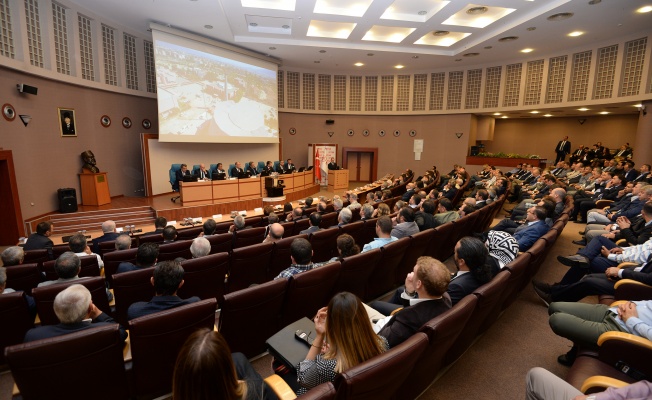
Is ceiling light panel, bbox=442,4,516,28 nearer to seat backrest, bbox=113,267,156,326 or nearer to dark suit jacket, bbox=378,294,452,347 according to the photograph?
dark suit jacket, bbox=378,294,452,347

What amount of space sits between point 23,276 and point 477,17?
10853 mm

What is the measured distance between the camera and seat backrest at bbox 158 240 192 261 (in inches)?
148

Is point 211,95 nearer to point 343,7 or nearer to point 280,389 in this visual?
point 343,7

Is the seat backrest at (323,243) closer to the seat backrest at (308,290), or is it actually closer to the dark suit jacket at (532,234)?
the seat backrest at (308,290)

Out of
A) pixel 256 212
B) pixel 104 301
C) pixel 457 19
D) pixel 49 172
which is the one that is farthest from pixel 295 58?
pixel 104 301

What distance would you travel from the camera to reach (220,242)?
163 inches

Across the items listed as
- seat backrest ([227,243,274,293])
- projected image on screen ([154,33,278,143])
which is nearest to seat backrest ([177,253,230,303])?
seat backrest ([227,243,274,293])

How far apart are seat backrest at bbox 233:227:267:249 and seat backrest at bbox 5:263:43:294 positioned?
2.02 meters

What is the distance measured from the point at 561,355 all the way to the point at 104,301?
3685 millimetres

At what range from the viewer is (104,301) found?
2.71 meters

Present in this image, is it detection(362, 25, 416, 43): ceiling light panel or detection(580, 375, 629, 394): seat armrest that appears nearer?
detection(580, 375, 629, 394): seat armrest

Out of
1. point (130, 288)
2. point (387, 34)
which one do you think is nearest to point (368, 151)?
point (387, 34)

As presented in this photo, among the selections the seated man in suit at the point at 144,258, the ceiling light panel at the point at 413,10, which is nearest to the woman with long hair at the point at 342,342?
the seated man in suit at the point at 144,258

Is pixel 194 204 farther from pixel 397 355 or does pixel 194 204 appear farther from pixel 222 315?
pixel 397 355
